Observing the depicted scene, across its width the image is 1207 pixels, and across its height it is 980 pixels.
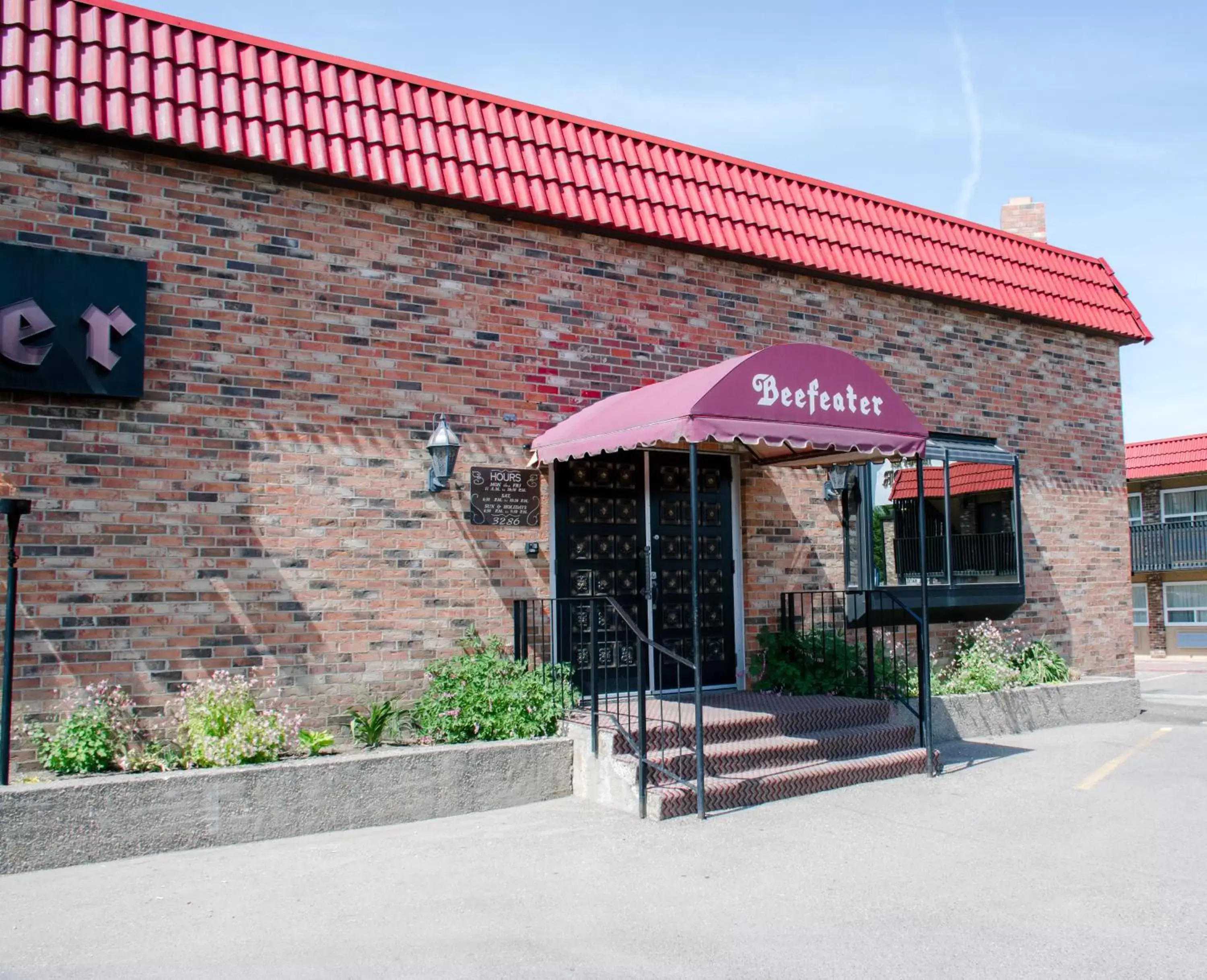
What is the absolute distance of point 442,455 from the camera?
25.2 ft

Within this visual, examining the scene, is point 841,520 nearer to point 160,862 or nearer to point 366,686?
point 366,686

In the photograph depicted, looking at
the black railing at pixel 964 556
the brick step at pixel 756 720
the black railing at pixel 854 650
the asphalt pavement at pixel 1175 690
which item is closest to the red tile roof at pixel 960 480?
the black railing at pixel 964 556

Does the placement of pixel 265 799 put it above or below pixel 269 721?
below

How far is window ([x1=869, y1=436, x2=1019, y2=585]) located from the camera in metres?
10.1

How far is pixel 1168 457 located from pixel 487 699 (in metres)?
25.3

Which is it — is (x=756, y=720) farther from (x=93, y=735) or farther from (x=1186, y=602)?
(x=1186, y=602)

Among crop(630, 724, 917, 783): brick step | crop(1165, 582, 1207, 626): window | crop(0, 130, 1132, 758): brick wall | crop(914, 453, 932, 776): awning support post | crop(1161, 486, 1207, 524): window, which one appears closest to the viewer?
crop(0, 130, 1132, 758): brick wall

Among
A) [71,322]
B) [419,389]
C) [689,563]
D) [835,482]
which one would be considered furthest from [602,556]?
[71,322]

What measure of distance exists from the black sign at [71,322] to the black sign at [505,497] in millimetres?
2580

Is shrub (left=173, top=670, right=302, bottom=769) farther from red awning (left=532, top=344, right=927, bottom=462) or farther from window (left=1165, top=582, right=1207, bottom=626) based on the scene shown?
window (left=1165, top=582, right=1207, bottom=626)

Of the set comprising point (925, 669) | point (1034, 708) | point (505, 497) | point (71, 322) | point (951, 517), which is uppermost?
point (71, 322)

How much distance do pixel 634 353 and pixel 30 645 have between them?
5.24m

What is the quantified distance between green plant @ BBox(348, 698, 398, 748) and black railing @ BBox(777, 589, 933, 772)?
3.54 m

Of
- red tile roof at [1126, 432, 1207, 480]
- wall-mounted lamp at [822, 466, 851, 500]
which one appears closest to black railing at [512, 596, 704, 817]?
wall-mounted lamp at [822, 466, 851, 500]
